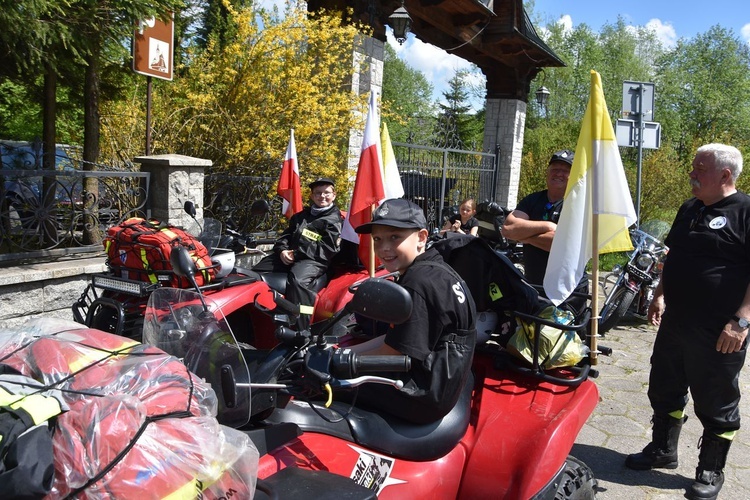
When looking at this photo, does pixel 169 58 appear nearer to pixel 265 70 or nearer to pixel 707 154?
pixel 265 70

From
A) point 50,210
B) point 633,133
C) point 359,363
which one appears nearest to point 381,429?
point 359,363

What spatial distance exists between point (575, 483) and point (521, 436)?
1.25 ft

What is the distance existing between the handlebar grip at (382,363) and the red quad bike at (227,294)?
1.84 metres

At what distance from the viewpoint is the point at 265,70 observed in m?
7.64

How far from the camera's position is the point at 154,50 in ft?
21.3

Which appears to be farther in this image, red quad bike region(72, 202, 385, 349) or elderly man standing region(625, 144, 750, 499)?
red quad bike region(72, 202, 385, 349)

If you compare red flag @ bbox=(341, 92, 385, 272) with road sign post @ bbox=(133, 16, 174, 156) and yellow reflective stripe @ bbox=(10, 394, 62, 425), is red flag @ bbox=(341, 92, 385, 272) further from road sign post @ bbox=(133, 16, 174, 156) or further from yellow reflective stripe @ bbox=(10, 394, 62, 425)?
yellow reflective stripe @ bbox=(10, 394, 62, 425)

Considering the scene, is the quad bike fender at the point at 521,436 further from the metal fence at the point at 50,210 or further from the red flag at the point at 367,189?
the metal fence at the point at 50,210

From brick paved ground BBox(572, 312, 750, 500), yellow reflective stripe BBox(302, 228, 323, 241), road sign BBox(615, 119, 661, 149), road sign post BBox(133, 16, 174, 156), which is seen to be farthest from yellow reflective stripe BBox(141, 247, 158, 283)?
road sign BBox(615, 119, 661, 149)

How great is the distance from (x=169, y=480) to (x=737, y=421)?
343cm

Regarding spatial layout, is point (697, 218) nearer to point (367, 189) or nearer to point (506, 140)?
point (367, 189)

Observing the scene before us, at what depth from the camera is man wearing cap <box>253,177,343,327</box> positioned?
4.76 m

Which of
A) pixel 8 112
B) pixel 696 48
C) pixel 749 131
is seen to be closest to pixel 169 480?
pixel 8 112

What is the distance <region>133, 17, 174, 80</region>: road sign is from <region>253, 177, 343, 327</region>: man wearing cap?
2537 mm
